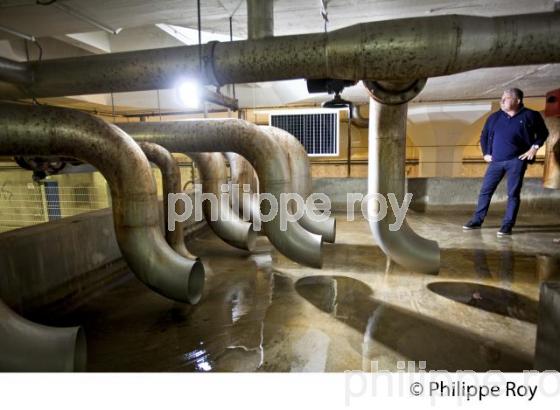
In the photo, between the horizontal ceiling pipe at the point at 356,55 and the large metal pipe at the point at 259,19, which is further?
the large metal pipe at the point at 259,19

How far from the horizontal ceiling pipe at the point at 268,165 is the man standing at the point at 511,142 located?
2169 mm

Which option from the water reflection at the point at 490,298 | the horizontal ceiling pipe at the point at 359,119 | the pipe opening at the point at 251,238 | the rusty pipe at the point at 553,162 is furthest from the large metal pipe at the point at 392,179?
the horizontal ceiling pipe at the point at 359,119

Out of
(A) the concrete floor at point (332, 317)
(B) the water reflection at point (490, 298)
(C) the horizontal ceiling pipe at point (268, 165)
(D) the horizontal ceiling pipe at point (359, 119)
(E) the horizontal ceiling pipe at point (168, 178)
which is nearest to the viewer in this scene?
(A) the concrete floor at point (332, 317)

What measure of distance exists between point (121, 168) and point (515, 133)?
10.9 ft

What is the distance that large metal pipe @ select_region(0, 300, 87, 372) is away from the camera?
1.11m

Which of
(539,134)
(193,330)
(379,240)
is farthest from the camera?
(539,134)

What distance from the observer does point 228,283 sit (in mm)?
2336

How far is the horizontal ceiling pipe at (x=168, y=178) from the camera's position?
2332 millimetres

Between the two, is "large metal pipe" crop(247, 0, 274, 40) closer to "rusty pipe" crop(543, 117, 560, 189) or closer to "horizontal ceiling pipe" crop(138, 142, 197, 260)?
"horizontal ceiling pipe" crop(138, 142, 197, 260)

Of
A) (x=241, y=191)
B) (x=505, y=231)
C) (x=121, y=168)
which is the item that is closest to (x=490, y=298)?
(x=505, y=231)

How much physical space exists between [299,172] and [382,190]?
1273 millimetres

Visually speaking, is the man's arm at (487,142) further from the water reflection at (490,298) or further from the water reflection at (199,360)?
the water reflection at (199,360)
